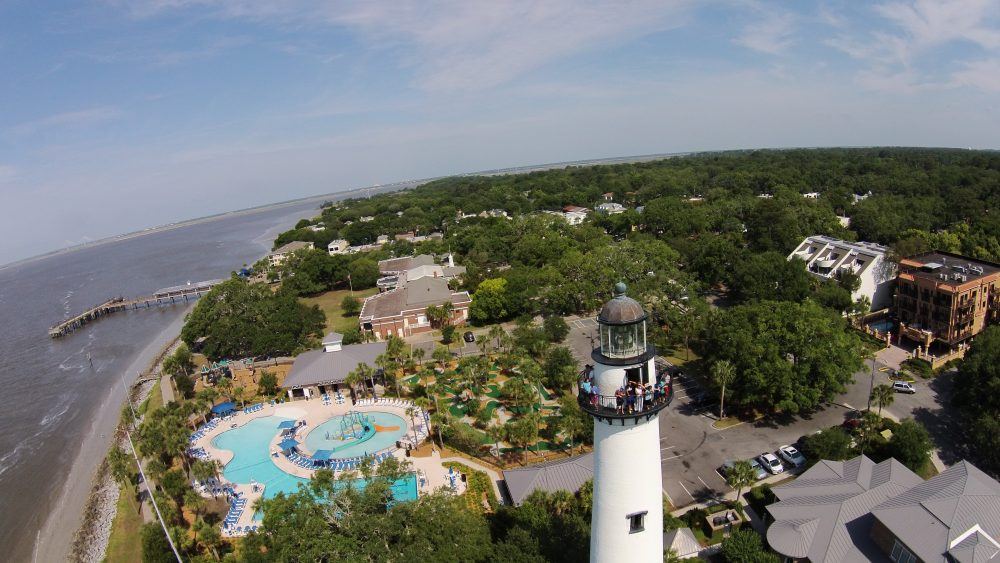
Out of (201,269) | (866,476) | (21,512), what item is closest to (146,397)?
(21,512)

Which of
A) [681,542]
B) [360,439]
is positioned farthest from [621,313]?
[360,439]

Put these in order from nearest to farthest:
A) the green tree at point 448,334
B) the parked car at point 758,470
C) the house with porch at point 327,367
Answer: the parked car at point 758,470
the house with porch at point 327,367
the green tree at point 448,334

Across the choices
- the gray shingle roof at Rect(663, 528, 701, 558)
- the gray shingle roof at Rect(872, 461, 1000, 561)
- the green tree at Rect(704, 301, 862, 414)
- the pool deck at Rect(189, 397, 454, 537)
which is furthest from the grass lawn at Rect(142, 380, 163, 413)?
the gray shingle roof at Rect(872, 461, 1000, 561)

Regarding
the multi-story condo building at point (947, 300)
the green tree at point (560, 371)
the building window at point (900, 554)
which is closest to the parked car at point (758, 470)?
the building window at point (900, 554)

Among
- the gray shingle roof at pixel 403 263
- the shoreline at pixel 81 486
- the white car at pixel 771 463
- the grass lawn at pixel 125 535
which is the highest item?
the gray shingle roof at pixel 403 263

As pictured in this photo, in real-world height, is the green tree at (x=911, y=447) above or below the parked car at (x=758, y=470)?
above

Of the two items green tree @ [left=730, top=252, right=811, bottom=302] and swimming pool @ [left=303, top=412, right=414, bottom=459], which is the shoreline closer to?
swimming pool @ [left=303, top=412, right=414, bottom=459]

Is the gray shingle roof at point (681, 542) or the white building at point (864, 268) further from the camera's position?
the white building at point (864, 268)

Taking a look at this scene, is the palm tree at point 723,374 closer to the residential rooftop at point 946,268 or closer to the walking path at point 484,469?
the walking path at point 484,469

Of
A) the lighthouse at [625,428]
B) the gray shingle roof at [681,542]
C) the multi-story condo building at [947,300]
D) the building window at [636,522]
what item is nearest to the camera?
the lighthouse at [625,428]
